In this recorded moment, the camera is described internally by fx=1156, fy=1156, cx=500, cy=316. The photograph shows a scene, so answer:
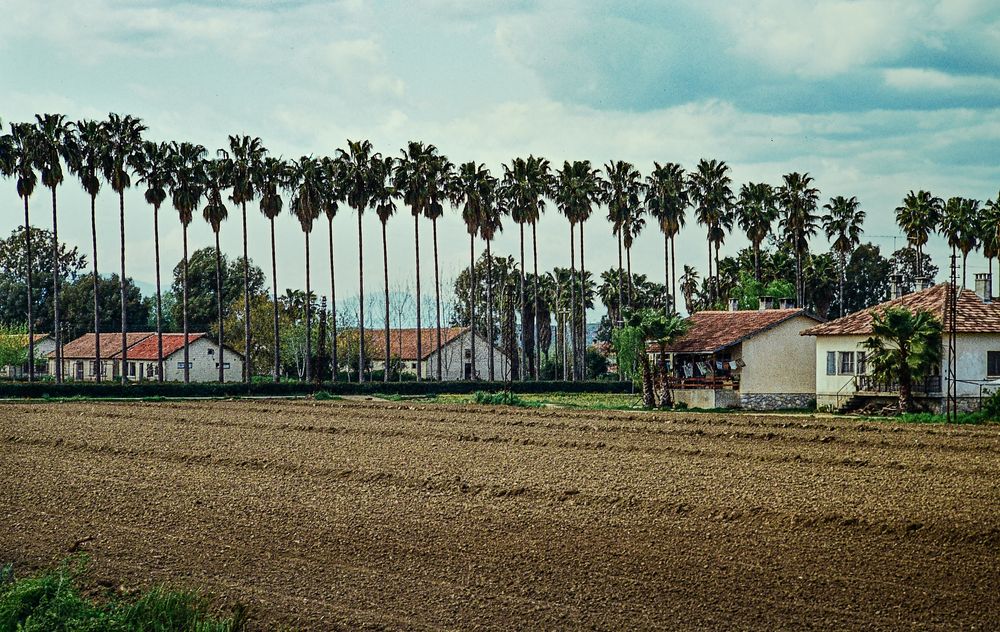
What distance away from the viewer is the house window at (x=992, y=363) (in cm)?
4694

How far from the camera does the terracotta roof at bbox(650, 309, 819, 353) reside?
182 ft

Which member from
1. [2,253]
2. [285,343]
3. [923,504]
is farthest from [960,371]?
[2,253]

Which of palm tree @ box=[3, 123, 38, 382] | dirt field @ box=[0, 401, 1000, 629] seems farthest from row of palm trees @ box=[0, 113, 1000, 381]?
dirt field @ box=[0, 401, 1000, 629]

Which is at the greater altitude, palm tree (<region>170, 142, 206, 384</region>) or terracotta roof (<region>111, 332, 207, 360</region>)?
palm tree (<region>170, 142, 206, 384</region>)

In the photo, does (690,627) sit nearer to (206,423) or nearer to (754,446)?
(754,446)

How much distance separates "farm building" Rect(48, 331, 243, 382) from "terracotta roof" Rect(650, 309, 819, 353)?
167 feet

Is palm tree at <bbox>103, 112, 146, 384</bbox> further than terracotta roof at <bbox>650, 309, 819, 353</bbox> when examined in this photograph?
Yes

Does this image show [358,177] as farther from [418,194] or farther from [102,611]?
[102,611]

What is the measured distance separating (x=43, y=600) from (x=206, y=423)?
93.0ft

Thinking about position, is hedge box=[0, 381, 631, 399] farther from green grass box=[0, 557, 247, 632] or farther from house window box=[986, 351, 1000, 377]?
green grass box=[0, 557, 247, 632]

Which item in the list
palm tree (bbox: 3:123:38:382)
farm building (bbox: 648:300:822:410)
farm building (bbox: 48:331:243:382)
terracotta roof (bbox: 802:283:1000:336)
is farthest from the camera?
farm building (bbox: 48:331:243:382)

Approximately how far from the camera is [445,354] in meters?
105

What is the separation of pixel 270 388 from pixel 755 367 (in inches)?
1174

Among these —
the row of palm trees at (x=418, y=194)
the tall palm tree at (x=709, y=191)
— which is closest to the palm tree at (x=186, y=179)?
the row of palm trees at (x=418, y=194)
